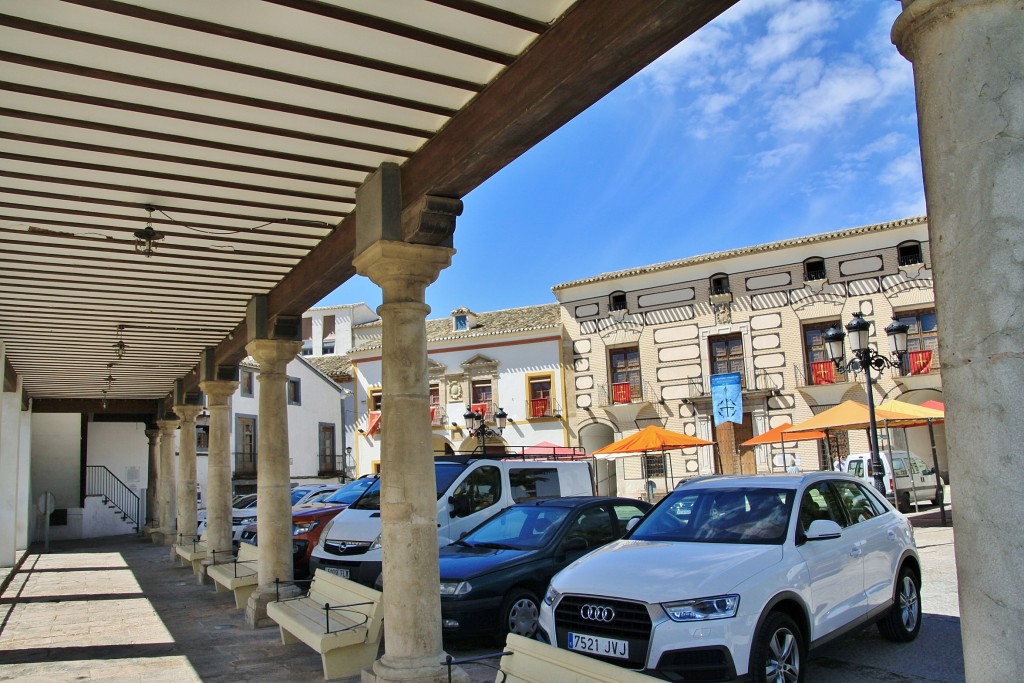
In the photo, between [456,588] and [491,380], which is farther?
[491,380]

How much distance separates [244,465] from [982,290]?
32404 millimetres

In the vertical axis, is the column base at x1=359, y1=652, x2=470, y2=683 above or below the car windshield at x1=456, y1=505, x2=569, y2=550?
below

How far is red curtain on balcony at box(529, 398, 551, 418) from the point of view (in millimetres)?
31578

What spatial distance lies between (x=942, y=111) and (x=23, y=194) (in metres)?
6.21

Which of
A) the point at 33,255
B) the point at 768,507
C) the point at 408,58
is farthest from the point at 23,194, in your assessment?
the point at 768,507

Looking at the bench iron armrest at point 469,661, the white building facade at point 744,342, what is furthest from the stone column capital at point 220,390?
the white building facade at point 744,342

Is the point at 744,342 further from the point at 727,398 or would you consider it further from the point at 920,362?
the point at 920,362

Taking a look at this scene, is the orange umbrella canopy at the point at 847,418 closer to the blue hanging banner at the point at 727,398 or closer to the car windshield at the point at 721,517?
the car windshield at the point at 721,517

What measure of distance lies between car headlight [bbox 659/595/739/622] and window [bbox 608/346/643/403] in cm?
2544

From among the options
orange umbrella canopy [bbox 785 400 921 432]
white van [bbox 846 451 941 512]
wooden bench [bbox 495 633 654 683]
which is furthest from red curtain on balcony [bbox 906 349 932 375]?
wooden bench [bbox 495 633 654 683]

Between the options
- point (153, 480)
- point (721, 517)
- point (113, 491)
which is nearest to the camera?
point (721, 517)

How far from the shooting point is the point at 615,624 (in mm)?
4695

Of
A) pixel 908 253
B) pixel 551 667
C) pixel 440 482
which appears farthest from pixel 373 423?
pixel 551 667

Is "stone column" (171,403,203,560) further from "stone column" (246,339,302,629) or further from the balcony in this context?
the balcony
